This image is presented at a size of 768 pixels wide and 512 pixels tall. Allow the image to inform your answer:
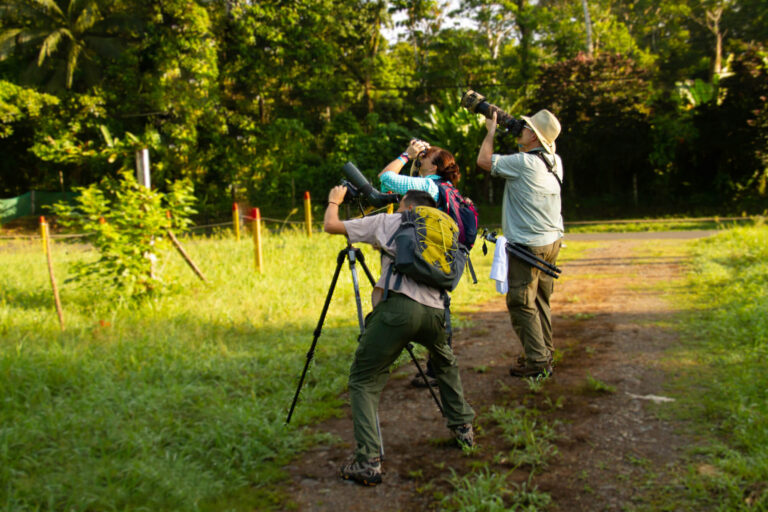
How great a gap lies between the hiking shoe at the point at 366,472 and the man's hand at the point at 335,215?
1.34 m

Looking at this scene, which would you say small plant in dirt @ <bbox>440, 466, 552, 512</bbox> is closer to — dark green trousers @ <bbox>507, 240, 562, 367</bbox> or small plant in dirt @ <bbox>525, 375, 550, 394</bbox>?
small plant in dirt @ <bbox>525, 375, 550, 394</bbox>

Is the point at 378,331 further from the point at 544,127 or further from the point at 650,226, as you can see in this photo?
the point at 650,226

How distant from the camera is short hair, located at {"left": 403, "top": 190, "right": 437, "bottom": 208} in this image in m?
3.73

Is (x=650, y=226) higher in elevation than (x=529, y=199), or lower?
lower

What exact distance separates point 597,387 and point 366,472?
7.21 feet

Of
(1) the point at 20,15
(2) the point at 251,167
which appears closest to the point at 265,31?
(2) the point at 251,167

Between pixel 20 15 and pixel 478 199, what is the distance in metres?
21.8

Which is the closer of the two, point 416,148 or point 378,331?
point 378,331

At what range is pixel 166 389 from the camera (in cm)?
482

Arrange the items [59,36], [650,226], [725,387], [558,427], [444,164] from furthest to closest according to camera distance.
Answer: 1. [59,36]
2. [650,226]
3. [725,387]
4. [444,164]
5. [558,427]

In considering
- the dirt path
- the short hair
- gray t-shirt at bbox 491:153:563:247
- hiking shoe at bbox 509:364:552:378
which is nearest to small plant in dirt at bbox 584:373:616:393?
the dirt path

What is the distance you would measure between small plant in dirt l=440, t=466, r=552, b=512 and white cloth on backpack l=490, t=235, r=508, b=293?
1.64 m

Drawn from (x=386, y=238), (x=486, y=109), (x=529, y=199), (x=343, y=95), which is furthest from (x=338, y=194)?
(x=343, y=95)

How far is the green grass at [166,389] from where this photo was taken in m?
3.46
